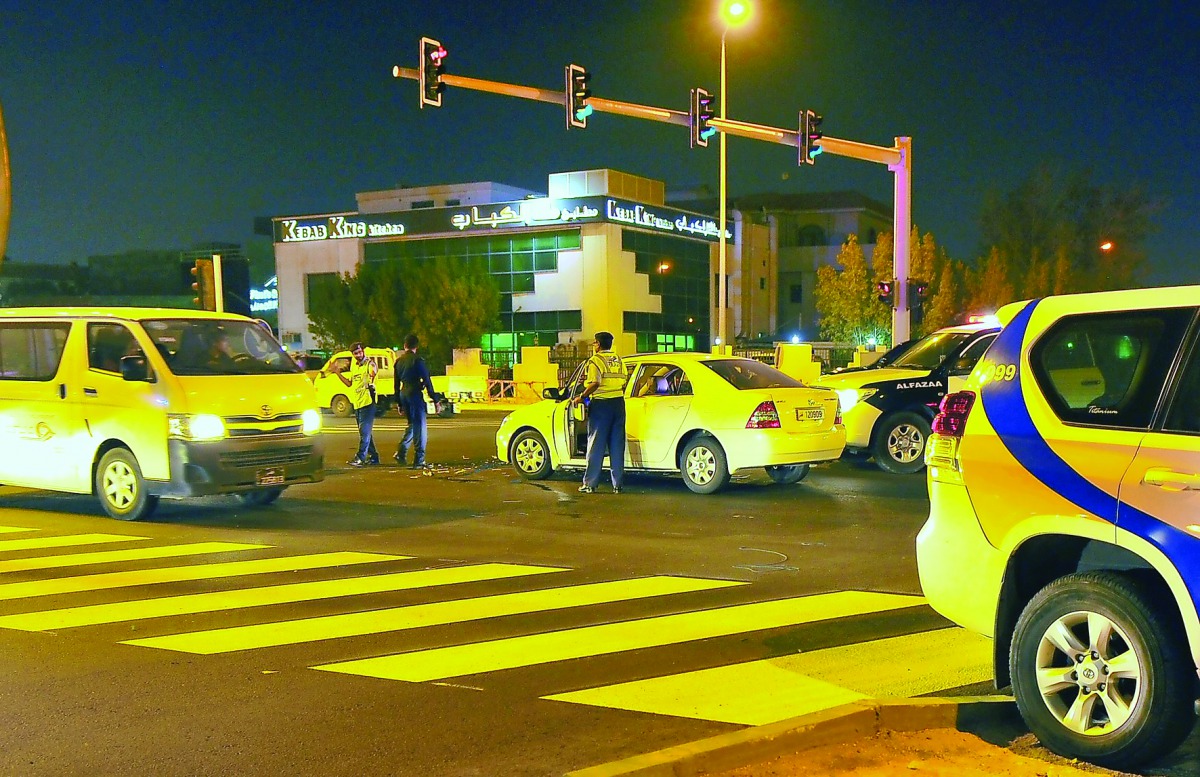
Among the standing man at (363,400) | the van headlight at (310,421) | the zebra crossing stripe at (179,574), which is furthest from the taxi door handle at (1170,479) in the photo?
the standing man at (363,400)

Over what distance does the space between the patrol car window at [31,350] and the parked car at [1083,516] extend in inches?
402

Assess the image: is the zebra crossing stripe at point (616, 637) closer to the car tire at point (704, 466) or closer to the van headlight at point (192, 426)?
the car tire at point (704, 466)

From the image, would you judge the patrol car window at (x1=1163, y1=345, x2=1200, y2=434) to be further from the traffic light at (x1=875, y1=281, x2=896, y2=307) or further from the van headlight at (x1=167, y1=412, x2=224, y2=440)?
the traffic light at (x1=875, y1=281, x2=896, y2=307)

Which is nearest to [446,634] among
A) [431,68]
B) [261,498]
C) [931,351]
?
[261,498]

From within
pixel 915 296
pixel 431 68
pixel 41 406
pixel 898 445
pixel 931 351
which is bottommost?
pixel 898 445

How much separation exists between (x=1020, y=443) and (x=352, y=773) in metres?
3.22

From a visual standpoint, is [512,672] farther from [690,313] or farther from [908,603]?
[690,313]

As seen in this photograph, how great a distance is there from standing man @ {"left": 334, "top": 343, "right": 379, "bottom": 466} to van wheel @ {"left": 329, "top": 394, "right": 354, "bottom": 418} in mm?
12324

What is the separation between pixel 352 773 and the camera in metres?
4.57

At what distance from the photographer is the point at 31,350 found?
12.2 m

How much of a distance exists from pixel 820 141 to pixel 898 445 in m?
7.93

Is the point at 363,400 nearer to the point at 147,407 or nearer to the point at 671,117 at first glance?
the point at 147,407

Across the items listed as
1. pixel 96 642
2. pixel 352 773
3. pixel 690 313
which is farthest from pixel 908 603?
pixel 690 313

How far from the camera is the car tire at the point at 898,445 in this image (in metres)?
14.2
